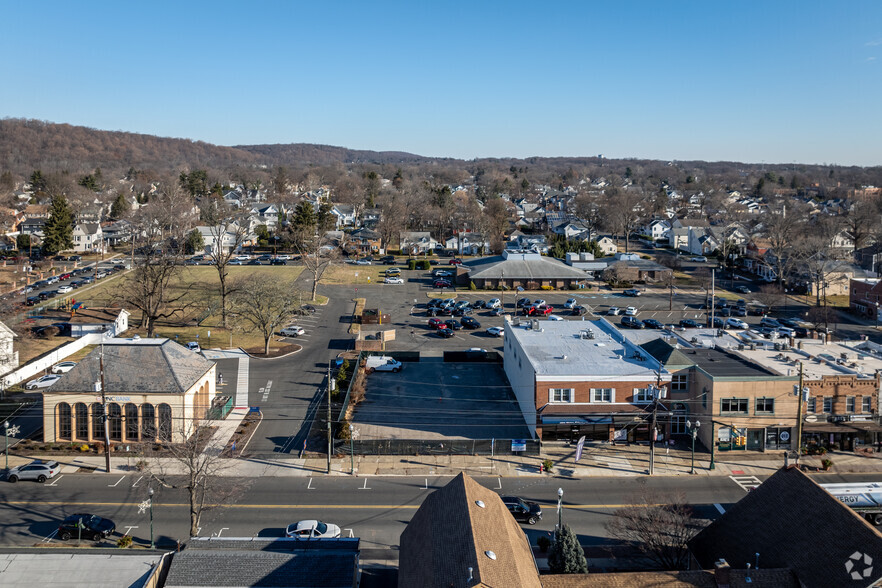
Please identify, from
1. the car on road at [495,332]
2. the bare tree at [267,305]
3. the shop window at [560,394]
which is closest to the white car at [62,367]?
the bare tree at [267,305]

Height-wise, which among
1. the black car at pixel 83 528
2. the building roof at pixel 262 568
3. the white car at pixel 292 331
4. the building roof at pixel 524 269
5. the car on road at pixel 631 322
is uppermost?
the building roof at pixel 524 269

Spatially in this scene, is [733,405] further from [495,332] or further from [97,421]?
[97,421]

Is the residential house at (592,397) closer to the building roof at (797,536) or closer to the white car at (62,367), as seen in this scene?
the building roof at (797,536)

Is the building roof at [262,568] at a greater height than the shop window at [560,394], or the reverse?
the shop window at [560,394]

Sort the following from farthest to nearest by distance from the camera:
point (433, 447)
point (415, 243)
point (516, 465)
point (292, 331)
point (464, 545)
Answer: point (415, 243) < point (292, 331) < point (433, 447) < point (516, 465) < point (464, 545)

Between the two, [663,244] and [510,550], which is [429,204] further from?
[510,550]

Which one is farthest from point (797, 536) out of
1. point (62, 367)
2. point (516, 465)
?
point (62, 367)
